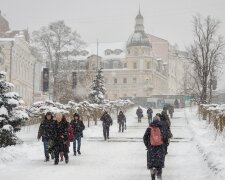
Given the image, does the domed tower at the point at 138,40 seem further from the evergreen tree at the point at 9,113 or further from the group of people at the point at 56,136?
the group of people at the point at 56,136

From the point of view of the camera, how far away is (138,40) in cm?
11750

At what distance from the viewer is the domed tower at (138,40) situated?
117 metres

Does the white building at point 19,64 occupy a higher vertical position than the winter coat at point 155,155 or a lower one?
higher

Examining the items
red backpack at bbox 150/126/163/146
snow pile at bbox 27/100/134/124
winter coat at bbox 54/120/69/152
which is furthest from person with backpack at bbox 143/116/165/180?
snow pile at bbox 27/100/134/124

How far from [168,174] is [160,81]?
114 m

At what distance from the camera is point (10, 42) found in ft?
204

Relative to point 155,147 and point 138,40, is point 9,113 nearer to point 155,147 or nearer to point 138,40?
point 155,147

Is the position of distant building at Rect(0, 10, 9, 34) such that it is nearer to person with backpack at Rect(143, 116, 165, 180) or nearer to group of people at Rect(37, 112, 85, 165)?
group of people at Rect(37, 112, 85, 165)

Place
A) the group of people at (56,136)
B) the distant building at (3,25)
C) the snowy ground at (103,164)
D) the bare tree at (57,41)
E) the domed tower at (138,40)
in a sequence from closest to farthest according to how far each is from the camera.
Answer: the snowy ground at (103,164) < the group of people at (56,136) < the bare tree at (57,41) < the distant building at (3,25) < the domed tower at (138,40)

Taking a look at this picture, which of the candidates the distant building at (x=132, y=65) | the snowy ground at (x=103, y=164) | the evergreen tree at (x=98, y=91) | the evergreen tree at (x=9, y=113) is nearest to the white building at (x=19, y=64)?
the evergreen tree at (x=98, y=91)

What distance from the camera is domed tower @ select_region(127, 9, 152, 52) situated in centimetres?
11700

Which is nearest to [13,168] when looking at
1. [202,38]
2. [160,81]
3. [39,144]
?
[39,144]

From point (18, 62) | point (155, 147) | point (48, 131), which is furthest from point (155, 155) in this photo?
point (18, 62)

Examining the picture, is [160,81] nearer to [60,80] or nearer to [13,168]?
[60,80]
